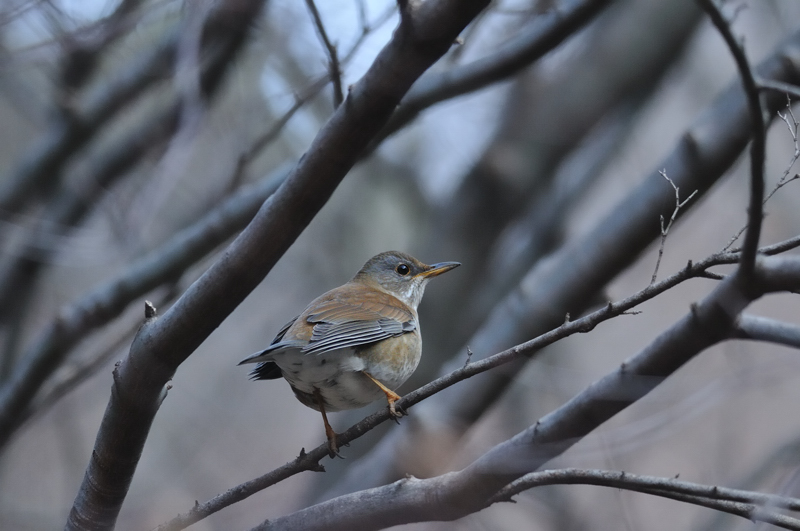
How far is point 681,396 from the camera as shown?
224 inches

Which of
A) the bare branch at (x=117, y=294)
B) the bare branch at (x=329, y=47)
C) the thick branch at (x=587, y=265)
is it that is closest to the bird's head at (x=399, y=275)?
the bare branch at (x=117, y=294)

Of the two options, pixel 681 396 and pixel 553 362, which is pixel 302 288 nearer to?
pixel 553 362

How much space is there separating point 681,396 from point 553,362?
258cm

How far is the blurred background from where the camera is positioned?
17.3 feet

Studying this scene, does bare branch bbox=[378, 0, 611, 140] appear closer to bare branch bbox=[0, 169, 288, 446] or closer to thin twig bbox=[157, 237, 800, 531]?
bare branch bbox=[0, 169, 288, 446]

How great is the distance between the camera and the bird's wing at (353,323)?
10.1 ft

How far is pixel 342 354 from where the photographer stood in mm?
3201

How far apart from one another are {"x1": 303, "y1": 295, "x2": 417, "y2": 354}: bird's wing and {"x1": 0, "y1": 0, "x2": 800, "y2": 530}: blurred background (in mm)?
1232

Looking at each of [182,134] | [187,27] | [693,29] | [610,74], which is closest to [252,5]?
[187,27]

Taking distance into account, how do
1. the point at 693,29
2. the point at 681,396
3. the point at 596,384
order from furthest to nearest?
1. the point at 693,29
2. the point at 681,396
3. the point at 596,384

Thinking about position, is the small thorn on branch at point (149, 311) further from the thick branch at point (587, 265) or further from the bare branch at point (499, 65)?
the thick branch at point (587, 265)

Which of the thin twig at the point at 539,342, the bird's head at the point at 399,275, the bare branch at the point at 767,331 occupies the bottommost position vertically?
the bare branch at the point at 767,331

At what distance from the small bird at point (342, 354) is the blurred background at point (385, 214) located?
114 cm

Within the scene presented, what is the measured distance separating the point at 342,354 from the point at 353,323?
17 cm
